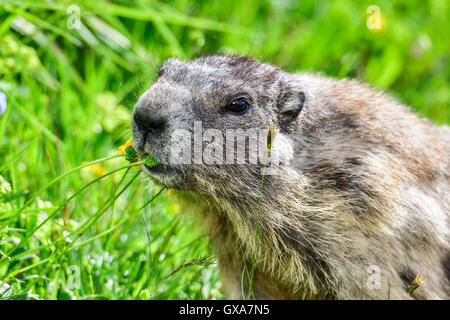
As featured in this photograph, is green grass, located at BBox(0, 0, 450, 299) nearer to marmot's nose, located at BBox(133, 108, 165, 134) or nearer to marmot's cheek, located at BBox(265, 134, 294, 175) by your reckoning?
marmot's nose, located at BBox(133, 108, 165, 134)

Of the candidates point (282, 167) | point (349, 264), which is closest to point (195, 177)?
point (282, 167)

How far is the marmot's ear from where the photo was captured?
154 inches

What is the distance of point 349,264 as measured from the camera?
377cm

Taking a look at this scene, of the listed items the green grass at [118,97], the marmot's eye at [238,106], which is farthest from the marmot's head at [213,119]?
the green grass at [118,97]

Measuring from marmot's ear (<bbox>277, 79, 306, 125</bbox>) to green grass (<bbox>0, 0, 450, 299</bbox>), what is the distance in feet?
1.79

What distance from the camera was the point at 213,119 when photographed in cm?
363

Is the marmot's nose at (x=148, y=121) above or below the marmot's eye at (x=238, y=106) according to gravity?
below

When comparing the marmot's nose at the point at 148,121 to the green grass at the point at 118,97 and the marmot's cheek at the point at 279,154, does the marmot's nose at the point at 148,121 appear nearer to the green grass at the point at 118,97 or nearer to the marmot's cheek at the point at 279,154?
the green grass at the point at 118,97

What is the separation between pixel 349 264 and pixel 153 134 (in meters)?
1.51

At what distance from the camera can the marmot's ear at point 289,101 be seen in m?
3.92

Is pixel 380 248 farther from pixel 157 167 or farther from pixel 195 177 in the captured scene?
pixel 157 167

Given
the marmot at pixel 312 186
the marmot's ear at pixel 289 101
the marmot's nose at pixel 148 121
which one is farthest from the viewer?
the marmot's ear at pixel 289 101

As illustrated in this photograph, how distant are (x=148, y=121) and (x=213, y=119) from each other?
0.43 meters
